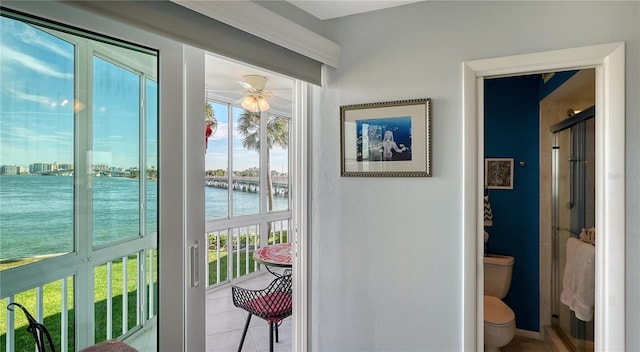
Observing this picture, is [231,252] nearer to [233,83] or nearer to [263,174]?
[263,174]

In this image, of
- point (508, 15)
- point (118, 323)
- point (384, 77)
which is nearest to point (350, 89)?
point (384, 77)

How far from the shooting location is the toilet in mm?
2490

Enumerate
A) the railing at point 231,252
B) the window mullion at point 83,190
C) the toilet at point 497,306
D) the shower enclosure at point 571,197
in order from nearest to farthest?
the window mullion at point 83,190
the shower enclosure at point 571,197
the toilet at point 497,306
the railing at point 231,252

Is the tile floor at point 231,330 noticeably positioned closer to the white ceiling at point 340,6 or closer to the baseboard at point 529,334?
the baseboard at point 529,334

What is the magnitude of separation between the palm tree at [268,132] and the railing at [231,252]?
450 mm

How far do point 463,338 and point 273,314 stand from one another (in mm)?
1230

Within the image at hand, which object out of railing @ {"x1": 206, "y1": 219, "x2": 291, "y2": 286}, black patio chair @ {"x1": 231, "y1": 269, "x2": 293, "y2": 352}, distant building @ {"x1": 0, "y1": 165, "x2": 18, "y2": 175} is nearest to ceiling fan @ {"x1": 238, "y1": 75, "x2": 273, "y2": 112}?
black patio chair @ {"x1": 231, "y1": 269, "x2": 293, "y2": 352}

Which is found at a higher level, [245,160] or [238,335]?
[245,160]

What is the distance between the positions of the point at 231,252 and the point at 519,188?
297cm

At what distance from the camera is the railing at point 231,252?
409 cm

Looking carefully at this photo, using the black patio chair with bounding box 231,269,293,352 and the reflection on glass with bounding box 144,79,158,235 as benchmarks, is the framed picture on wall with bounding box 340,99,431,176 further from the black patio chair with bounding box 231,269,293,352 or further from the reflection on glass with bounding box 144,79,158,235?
the reflection on glass with bounding box 144,79,158,235

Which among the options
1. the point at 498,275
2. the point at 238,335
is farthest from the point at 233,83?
the point at 498,275

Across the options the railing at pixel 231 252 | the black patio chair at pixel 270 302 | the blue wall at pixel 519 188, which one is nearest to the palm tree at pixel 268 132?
the railing at pixel 231 252

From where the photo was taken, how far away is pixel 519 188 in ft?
9.73
